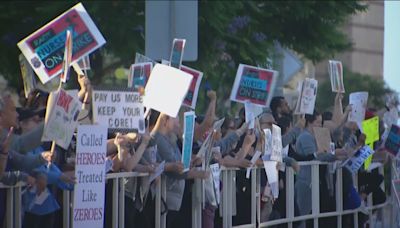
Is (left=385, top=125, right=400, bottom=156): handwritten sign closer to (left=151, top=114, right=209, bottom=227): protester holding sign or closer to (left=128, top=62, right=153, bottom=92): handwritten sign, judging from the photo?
(left=128, top=62, right=153, bottom=92): handwritten sign

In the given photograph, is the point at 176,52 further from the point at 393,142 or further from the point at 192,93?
the point at 393,142

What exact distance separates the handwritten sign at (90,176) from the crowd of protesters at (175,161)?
4.6 inches

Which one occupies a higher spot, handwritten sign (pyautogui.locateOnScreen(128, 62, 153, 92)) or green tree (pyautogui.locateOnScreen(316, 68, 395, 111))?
green tree (pyautogui.locateOnScreen(316, 68, 395, 111))

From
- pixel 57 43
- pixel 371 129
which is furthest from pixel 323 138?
pixel 57 43

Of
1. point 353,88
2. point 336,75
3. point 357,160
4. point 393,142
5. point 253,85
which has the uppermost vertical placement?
point 353,88

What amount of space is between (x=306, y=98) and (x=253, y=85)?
1.25m

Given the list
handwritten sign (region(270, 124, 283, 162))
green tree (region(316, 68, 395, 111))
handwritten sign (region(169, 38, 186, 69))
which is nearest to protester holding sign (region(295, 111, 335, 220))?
handwritten sign (region(270, 124, 283, 162))

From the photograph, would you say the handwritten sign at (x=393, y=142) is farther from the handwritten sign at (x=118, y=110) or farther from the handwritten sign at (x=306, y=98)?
the handwritten sign at (x=118, y=110)

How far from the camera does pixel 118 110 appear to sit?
9953mm

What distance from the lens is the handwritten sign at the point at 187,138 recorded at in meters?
10.7

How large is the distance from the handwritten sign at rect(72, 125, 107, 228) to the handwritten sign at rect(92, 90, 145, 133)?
395 mm

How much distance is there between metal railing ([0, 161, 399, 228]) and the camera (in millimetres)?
8664

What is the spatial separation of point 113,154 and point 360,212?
5817 mm

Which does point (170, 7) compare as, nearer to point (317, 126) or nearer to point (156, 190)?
point (317, 126)
